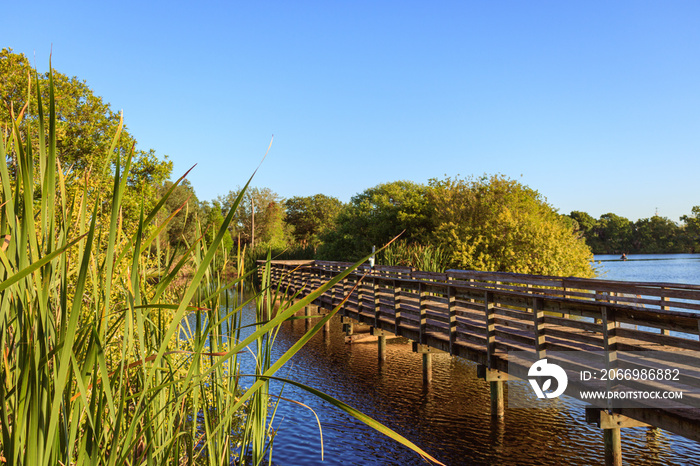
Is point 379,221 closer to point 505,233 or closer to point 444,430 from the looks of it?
point 505,233

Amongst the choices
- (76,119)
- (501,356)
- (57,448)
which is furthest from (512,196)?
(57,448)

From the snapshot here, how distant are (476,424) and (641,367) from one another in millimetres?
3482

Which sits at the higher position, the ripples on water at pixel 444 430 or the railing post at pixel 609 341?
the railing post at pixel 609 341

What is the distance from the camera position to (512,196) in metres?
23.2

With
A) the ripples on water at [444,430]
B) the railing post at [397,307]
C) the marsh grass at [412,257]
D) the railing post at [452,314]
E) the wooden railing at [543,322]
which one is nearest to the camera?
the wooden railing at [543,322]

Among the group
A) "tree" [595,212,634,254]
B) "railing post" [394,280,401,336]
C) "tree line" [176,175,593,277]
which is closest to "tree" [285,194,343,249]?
"tree line" [176,175,593,277]

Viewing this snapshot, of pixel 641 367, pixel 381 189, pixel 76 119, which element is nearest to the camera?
pixel 641 367

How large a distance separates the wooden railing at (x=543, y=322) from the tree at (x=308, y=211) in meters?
53.0

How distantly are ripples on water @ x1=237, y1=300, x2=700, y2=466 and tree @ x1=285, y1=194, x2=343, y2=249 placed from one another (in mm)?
56209

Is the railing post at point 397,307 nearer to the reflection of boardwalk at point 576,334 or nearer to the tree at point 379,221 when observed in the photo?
the reflection of boardwalk at point 576,334

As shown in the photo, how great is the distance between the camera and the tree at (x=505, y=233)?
21.1 metres

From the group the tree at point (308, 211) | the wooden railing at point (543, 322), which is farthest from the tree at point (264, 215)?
the wooden railing at point (543, 322)

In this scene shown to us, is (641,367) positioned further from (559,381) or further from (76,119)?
(76,119)

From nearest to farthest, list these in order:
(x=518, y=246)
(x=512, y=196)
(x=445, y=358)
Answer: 1. (x=445, y=358)
2. (x=518, y=246)
3. (x=512, y=196)
